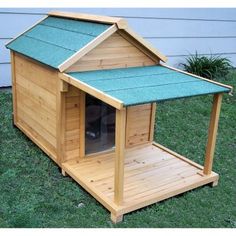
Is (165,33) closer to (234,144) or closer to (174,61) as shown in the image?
(174,61)

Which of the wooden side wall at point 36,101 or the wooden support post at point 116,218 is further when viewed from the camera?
the wooden side wall at point 36,101

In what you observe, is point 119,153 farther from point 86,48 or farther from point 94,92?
point 86,48

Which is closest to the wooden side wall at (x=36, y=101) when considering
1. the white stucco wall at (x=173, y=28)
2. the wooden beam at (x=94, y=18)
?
the wooden beam at (x=94, y=18)

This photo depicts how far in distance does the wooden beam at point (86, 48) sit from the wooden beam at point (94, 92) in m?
0.08

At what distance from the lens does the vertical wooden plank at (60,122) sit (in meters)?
3.50

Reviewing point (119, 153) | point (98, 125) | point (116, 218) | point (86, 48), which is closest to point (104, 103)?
point (98, 125)

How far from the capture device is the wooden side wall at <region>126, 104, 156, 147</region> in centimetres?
406

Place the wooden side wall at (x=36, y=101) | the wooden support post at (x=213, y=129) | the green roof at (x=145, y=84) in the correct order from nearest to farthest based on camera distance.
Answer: the green roof at (x=145, y=84)
the wooden support post at (x=213, y=129)
the wooden side wall at (x=36, y=101)

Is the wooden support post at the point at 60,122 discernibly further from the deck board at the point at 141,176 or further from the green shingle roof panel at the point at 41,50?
the green shingle roof panel at the point at 41,50

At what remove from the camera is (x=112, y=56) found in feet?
11.7

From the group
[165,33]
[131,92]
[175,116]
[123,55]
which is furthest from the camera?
[165,33]

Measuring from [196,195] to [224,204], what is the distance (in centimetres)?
26

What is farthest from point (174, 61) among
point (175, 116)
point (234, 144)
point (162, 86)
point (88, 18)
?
point (162, 86)

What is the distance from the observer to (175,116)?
18.3 feet
